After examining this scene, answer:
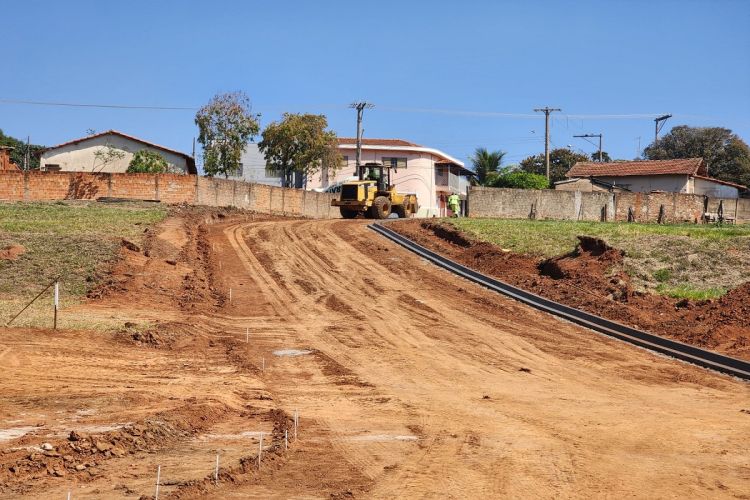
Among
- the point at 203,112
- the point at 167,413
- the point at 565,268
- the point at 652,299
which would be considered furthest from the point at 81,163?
the point at 167,413

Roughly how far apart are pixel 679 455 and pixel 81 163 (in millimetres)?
54549

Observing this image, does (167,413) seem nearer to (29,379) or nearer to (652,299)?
(29,379)

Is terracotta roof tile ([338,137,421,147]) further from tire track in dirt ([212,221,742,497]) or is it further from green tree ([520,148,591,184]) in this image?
tire track in dirt ([212,221,742,497])

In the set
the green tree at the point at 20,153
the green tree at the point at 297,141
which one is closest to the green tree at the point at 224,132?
the green tree at the point at 297,141

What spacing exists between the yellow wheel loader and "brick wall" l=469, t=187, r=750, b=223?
4980 millimetres

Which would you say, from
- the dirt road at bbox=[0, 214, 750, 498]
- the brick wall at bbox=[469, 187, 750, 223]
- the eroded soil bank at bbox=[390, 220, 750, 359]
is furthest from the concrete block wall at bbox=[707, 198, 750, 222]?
the dirt road at bbox=[0, 214, 750, 498]

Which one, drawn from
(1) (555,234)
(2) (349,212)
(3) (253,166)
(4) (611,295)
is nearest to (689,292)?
(4) (611,295)

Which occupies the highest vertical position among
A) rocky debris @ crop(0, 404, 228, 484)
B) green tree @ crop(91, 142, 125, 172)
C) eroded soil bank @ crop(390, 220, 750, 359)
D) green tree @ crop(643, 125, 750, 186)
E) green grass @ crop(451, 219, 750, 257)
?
green tree @ crop(643, 125, 750, 186)

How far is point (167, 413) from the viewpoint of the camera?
10.3m

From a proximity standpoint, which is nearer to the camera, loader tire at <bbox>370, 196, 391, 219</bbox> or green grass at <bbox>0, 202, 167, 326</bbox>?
green grass at <bbox>0, 202, 167, 326</bbox>

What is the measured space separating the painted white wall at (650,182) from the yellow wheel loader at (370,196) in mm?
29954

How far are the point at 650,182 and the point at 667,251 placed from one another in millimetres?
46116

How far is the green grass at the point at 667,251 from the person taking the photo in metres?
21.8

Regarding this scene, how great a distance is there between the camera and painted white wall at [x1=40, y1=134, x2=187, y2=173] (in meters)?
57.7
